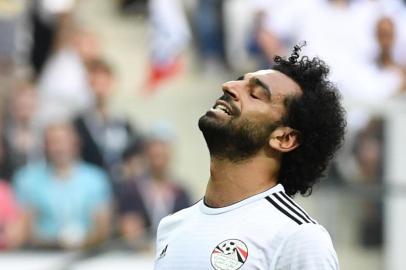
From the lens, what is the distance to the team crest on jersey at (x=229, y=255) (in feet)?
11.2

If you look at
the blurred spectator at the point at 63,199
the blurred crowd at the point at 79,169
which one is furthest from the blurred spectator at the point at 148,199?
the blurred spectator at the point at 63,199

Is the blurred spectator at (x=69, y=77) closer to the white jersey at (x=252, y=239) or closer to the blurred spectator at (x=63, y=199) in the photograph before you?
the blurred spectator at (x=63, y=199)

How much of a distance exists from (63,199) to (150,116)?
4.12 ft

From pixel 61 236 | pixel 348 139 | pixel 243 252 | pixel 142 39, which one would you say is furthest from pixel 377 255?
pixel 243 252

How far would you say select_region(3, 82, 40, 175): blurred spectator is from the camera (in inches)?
351


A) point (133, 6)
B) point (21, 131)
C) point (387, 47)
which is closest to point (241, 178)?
point (21, 131)

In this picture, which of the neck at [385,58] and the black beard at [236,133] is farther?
the neck at [385,58]

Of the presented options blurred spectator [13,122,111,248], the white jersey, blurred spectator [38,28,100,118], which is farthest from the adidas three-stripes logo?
blurred spectator [38,28,100,118]

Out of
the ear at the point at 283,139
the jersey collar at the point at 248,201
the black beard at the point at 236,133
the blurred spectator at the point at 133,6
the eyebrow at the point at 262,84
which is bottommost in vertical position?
the blurred spectator at the point at 133,6

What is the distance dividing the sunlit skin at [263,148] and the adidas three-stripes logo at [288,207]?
0.19 ft

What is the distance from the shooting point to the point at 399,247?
28.0ft

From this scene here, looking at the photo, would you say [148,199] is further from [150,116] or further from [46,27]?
[46,27]

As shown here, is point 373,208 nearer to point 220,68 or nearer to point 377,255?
point 377,255

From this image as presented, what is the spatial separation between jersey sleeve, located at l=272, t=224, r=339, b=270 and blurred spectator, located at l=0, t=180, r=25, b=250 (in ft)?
18.0
